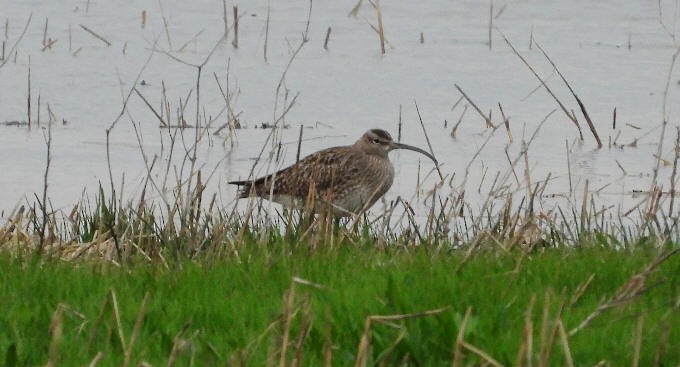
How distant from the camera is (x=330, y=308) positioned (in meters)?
4.70

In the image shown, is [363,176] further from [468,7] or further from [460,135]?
[468,7]

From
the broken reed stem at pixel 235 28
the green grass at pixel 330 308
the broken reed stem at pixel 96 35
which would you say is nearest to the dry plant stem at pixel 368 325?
the green grass at pixel 330 308

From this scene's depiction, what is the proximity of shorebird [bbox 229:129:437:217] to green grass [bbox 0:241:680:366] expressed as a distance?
3075 millimetres

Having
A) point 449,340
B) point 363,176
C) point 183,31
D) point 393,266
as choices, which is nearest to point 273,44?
point 183,31

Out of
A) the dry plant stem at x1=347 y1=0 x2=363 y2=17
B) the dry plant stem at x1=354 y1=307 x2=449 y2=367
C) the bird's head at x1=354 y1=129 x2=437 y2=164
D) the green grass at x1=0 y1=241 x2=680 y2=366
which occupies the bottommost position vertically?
the bird's head at x1=354 y1=129 x2=437 y2=164

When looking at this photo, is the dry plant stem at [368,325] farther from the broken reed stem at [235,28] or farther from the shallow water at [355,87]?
the broken reed stem at [235,28]

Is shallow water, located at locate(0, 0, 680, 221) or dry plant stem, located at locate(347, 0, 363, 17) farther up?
dry plant stem, located at locate(347, 0, 363, 17)

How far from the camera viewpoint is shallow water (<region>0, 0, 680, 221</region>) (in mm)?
10133

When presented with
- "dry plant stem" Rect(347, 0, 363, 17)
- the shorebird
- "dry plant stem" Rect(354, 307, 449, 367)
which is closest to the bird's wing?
the shorebird

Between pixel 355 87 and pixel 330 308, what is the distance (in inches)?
318

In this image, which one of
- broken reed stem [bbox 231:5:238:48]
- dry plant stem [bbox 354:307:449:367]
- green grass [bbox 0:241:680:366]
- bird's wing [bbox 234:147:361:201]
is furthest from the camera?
broken reed stem [bbox 231:5:238:48]

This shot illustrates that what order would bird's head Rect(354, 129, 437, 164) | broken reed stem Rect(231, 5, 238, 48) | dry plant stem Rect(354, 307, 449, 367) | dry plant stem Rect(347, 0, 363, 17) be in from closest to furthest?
dry plant stem Rect(354, 307, 449, 367), bird's head Rect(354, 129, 437, 164), broken reed stem Rect(231, 5, 238, 48), dry plant stem Rect(347, 0, 363, 17)

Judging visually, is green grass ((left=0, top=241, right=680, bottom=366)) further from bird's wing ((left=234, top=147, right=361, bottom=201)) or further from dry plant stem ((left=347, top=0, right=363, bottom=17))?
dry plant stem ((left=347, top=0, right=363, bottom=17))

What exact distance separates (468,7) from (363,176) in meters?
7.18
